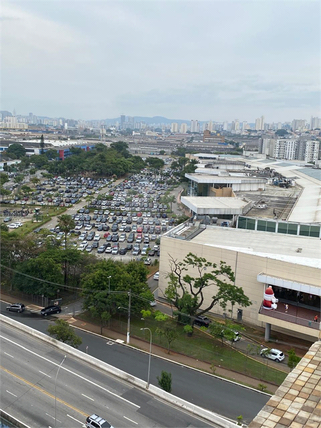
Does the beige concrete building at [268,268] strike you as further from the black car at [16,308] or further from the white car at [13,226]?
the white car at [13,226]

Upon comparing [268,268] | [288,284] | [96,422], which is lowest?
[96,422]

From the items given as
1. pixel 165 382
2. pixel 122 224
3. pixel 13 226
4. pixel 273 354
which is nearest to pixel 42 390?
pixel 165 382

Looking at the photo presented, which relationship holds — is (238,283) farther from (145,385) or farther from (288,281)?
(145,385)

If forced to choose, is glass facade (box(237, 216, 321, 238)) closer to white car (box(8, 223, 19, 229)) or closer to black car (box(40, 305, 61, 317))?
black car (box(40, 305, 61, 317))

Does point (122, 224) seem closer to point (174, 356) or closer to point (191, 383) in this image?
point (174, 356)

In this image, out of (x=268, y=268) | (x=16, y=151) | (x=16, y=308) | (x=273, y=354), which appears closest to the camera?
(x=273, y=354)

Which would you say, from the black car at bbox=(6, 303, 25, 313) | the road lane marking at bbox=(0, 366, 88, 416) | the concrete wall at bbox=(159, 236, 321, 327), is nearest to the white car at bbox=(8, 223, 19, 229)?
the black car at bbox=(6, 303, 25, 313)
